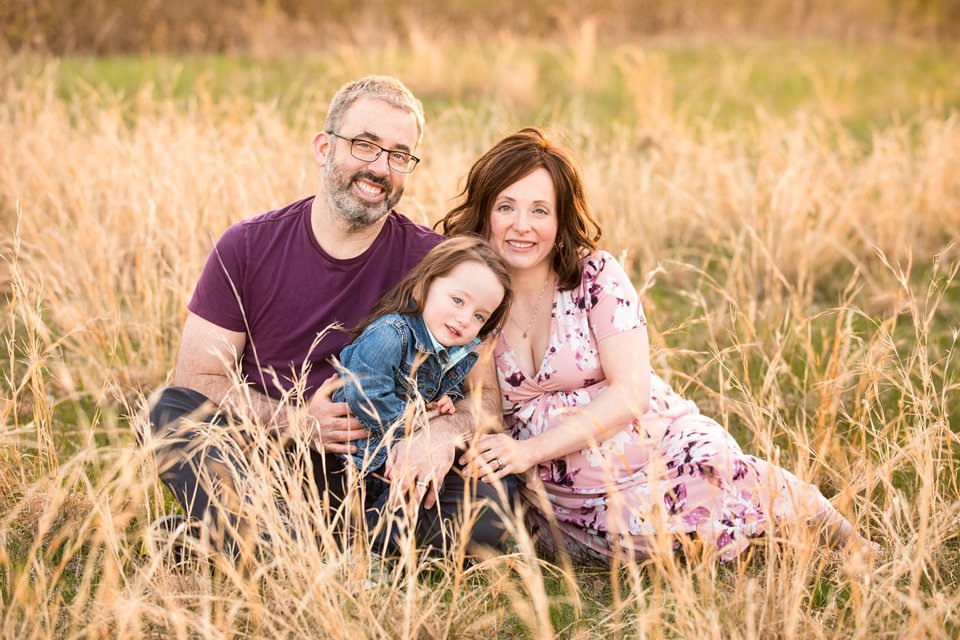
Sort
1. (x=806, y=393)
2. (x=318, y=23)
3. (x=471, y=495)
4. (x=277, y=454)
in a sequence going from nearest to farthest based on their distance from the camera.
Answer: (x=277, y=454) → (x=471, y=495) → (x=806, y=393) → (x=318, y=23)

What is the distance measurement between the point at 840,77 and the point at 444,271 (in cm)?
1088

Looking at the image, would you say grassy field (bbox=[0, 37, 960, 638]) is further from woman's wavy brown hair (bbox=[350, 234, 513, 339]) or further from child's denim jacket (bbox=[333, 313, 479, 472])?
woman's wavy brown hair (bbox=[350, 234, 513, 339])

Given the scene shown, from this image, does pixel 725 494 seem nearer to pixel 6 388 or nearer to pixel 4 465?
pixel 4 465

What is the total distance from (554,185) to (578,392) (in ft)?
2.15

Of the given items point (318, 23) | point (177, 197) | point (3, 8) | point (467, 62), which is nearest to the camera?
point (177, 197)

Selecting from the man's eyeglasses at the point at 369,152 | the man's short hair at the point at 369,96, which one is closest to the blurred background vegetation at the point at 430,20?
the man's short hair at the point at 369,96

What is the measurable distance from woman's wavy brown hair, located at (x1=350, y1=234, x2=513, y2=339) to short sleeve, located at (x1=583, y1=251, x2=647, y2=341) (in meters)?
0.27

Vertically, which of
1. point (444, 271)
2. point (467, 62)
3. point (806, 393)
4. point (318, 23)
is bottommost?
point (806, 393)

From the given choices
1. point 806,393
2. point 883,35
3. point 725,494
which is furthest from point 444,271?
Answer: point 883,35

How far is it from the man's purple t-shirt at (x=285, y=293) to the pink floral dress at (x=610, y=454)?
512mm

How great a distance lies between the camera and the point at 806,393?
11.8ft

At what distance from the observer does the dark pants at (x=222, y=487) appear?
251cm

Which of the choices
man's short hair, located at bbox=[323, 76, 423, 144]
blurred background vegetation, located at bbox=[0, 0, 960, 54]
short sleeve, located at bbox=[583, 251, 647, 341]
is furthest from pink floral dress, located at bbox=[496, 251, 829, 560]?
blurred background vegetation, located at bbox=[0, 0, 960, 54]

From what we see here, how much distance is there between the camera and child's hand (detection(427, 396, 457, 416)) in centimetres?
276
